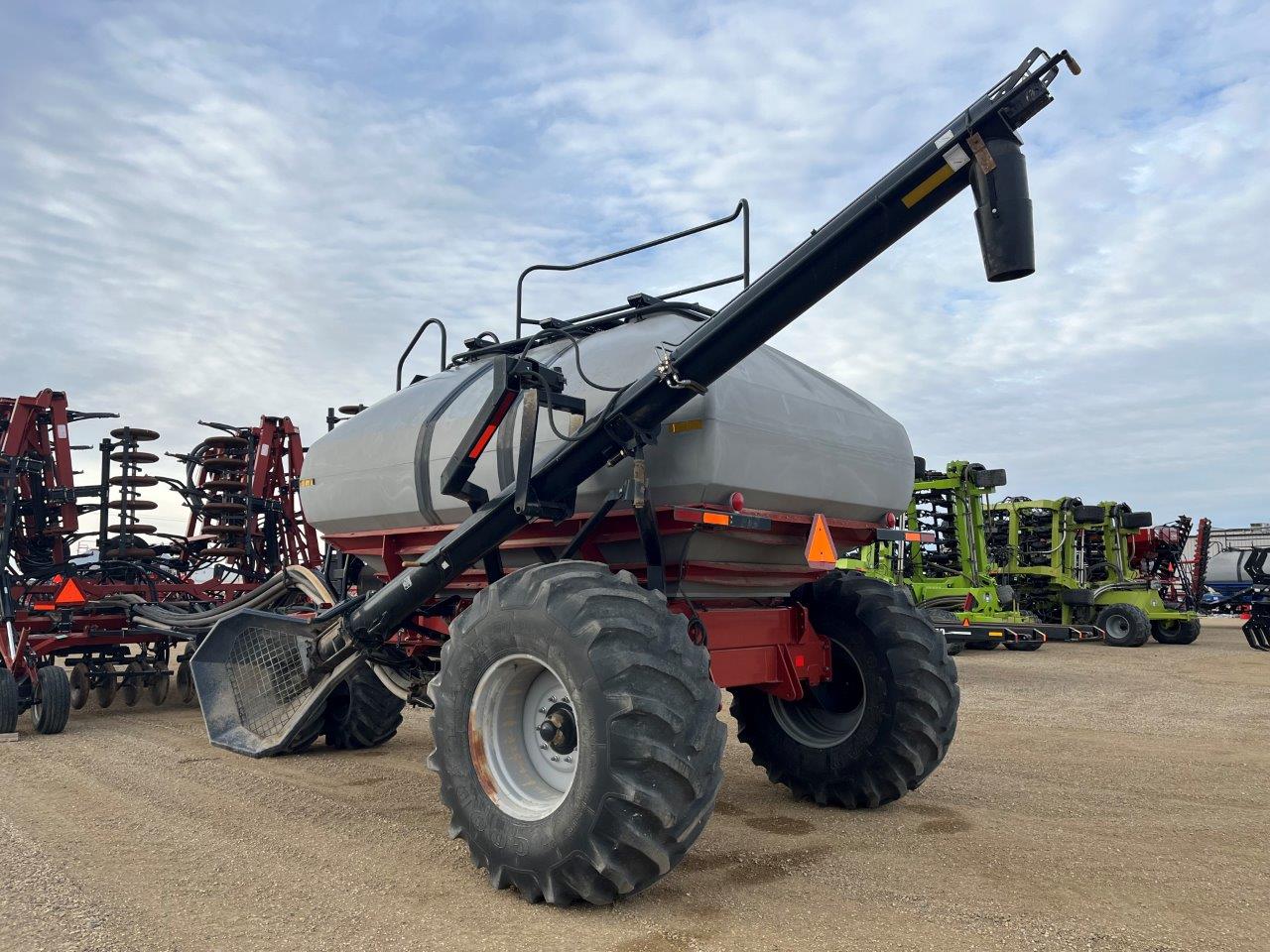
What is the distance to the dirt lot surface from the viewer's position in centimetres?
339

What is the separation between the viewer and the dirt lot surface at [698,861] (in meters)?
3.39

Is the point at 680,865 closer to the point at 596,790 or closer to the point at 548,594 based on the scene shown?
the point at 596,790

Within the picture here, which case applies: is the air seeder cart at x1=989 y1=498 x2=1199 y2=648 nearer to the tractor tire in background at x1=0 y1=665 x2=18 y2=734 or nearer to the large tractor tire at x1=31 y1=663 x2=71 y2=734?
the large tractor tire at x1=31 y1=663 x2=71 y2=734

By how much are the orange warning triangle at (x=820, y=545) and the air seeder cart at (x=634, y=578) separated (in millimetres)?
16

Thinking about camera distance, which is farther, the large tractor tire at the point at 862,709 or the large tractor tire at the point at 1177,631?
the large tractor tire at the point at 1177,631

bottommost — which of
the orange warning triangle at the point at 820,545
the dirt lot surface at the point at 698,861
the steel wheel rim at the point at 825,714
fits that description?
the dirt lot surface at the point at 698,861

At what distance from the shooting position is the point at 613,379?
4.59m

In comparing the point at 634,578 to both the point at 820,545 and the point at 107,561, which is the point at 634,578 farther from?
the point at 107,561

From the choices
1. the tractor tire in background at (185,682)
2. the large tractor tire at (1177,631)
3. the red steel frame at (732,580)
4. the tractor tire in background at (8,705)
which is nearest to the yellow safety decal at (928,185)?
the red steel frame at (732,580)

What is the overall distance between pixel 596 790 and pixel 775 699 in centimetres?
246

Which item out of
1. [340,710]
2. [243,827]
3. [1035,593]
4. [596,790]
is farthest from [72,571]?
[1035,593]

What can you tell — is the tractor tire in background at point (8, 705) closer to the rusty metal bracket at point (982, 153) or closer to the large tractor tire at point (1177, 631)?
the rusty metal bracket at point (982, 153)

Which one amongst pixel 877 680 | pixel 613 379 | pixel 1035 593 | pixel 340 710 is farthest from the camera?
pixel 1035 593

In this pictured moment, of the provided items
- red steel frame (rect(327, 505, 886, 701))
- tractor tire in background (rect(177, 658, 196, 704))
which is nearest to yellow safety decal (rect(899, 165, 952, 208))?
red steel frame (rect(327, 505, 886, 701))
